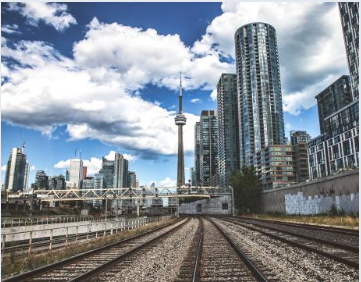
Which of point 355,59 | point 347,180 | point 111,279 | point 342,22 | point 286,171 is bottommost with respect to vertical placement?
point 111,279

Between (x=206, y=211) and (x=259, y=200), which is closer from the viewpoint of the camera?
(x=259, y=200)

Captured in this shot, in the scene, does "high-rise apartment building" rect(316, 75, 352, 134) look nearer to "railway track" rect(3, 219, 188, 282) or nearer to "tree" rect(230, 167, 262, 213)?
"tree" rect(230, 167, 262, 213)

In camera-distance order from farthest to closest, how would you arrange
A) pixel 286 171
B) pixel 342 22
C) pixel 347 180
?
pixel 286 171
pixel 342 22
pixel 347 180

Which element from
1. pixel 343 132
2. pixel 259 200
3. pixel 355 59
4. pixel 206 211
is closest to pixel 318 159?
pixel 343 132

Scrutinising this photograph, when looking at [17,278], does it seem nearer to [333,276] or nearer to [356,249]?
[333,276]

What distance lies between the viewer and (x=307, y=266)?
11352 mm

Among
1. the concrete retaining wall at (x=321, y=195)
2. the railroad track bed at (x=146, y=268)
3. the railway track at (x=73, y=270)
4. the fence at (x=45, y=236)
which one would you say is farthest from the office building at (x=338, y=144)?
the railway track at (x=73, y=270)

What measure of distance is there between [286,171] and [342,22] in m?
79.9

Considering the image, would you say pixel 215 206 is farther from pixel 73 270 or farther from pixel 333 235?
pixel 73 270

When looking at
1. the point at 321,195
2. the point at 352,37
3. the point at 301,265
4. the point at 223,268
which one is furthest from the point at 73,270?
the point at 352,37

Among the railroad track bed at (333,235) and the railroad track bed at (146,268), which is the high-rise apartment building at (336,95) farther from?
the railroad track bed at (146,268)

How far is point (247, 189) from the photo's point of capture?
81.7 meters

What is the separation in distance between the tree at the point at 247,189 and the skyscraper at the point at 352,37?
6721 cm

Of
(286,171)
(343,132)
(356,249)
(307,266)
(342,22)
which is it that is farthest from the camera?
(286,171)
